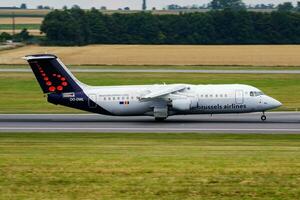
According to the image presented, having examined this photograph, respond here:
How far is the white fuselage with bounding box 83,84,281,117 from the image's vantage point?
145 ft

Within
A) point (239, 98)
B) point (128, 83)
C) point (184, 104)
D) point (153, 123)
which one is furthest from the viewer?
point (128, 83)

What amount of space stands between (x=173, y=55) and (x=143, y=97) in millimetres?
57295

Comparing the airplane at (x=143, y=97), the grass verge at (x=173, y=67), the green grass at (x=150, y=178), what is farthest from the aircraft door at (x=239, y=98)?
the grass verge at (x=173, y=67)

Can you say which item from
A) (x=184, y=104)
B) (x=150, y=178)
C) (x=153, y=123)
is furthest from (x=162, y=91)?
(x=150, y=178)

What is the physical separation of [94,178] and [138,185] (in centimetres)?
124

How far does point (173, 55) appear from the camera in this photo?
332 ft

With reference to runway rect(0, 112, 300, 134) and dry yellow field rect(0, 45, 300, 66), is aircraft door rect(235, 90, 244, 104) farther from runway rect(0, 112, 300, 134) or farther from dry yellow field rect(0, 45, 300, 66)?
dry yellow field rect(0, 45, 300, 66)

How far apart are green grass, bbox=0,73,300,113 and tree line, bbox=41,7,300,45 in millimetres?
50791

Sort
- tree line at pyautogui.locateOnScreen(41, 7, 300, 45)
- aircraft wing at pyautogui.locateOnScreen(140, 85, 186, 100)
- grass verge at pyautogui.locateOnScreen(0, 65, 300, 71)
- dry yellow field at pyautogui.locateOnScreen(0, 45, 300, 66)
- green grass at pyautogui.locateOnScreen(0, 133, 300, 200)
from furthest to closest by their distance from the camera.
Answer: tree line at pyautogui.locateOnScreen(41, 7, 300, 45) < dry yellow field at pyautogui.locateOnScreen(0, 45, 300, 66) < grass verge at pyautogui.locateOnScreen(0, 65, 300, 71) < aircraft wing at pyautogui.locateOnScreen(140, 85, 186, 100) < green grass at pyautogui.locateOnScreen(0, 133, 300, 200)

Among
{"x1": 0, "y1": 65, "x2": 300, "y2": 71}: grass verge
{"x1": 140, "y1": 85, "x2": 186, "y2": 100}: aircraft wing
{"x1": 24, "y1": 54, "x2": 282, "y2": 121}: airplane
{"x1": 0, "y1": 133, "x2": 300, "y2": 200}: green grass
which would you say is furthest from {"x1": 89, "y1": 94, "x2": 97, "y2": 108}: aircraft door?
{"x1": 0, "y1": 65, "x2": 300, "y2": 71}: grass verge

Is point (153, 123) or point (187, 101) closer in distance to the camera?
point (153, 123)

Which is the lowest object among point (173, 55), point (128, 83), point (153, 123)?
point (153, 123)

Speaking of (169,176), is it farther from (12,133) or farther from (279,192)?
(12,133)

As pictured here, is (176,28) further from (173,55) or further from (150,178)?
(150,178)
